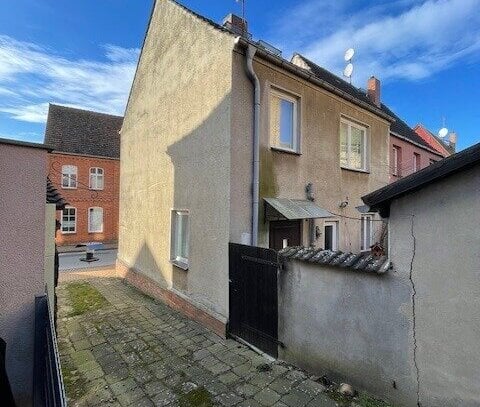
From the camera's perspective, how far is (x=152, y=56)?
38.7ft

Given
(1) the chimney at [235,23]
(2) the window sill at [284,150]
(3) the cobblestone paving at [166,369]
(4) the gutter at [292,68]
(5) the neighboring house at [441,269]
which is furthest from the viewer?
(1) the chimney at [235,23]

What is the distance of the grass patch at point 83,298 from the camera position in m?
9.66

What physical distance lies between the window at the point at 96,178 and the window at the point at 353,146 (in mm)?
24358

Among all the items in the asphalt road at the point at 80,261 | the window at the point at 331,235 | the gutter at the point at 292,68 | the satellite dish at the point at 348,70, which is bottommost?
the asphalt road at the point at 80,261

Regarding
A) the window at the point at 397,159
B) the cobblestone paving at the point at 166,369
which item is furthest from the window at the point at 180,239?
the window at the point at 397,159

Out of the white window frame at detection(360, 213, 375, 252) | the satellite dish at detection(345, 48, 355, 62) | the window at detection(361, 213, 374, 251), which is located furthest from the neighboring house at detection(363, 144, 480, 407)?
the satellite dish at detection(345, 48, 355, 62)

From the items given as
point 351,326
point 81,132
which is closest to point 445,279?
point 351,326

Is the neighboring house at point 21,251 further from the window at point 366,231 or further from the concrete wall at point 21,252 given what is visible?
the window at point 366,231

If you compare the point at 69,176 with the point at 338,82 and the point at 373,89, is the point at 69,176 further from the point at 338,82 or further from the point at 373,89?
the point at 373,89

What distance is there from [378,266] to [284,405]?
272cm

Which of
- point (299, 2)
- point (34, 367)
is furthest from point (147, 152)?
point (34, 367)

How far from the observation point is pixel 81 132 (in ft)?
93.2

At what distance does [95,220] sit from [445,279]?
96.4 feet

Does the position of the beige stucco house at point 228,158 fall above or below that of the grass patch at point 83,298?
above
